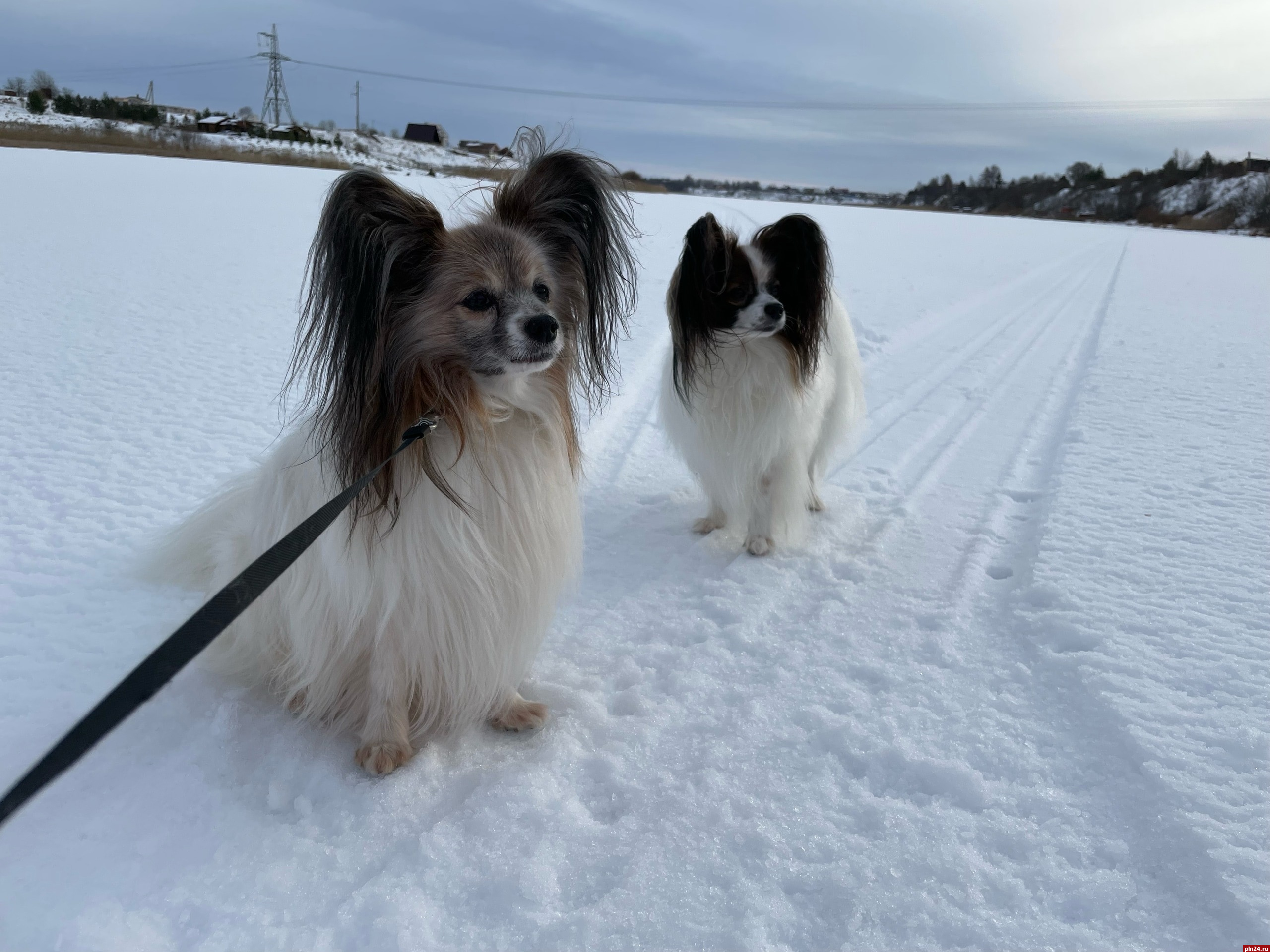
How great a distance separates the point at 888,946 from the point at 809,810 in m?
0.38

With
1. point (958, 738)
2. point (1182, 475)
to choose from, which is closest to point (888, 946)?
point (958, 738)

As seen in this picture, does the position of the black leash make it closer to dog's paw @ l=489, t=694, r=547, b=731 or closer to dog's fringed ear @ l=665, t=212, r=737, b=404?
dog's paw @ l=489, t=694, r=547, b=731

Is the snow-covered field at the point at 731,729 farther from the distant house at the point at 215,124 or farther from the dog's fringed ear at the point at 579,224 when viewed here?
the distant house at the point at 215,124

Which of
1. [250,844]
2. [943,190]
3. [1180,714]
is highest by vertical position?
[943,190]

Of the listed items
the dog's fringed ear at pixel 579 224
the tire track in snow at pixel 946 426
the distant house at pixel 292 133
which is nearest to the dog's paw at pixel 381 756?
the dog's fringed ear at pixel 579 224

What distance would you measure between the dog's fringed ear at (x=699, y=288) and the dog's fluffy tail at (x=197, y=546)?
1.75 meters

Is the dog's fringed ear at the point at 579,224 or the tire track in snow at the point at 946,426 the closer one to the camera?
the dog's fringed ear at the point at 579,224

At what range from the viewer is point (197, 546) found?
8.68 ft

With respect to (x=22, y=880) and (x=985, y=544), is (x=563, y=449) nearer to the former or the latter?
(x=22, y=880)

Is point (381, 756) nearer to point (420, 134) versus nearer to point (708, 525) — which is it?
point (708, 525)

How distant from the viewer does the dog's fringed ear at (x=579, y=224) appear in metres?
2.06

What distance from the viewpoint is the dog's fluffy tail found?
246cm

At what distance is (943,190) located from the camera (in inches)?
2803

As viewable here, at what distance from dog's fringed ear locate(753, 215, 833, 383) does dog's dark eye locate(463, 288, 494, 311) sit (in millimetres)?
1744
